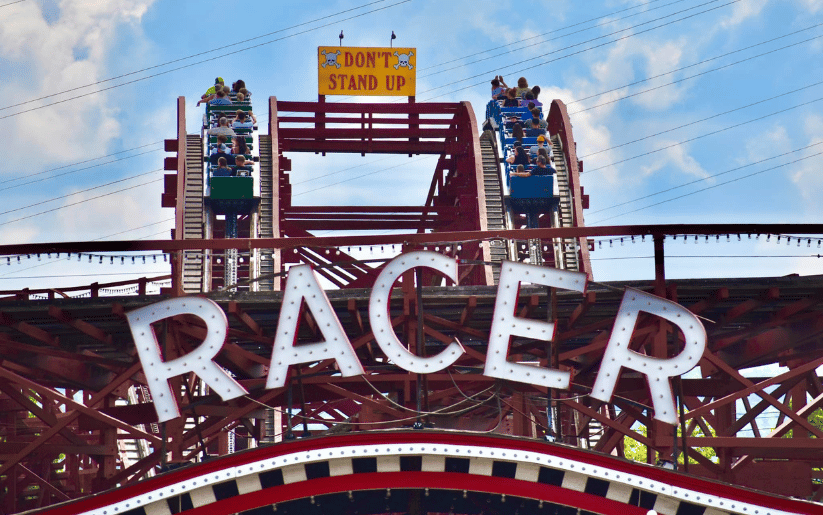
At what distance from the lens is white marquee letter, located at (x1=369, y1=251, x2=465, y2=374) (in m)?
18.9

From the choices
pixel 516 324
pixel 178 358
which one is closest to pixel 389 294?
pixel 516 324

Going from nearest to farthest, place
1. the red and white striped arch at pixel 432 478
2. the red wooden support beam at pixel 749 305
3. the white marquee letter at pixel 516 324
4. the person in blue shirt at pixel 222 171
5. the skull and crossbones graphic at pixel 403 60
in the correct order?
the red and white striped arch at pixel 432 478, the white marquee letter at pixel 516 324, the red wooden support beam at pixel 749 305, the person in blue shirt at pixel 222 171, the skull and crossbones graphic at pixel 403 60

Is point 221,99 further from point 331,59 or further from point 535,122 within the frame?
point 535,122

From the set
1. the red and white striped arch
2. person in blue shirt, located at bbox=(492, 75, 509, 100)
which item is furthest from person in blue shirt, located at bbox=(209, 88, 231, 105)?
the red and white striped arch

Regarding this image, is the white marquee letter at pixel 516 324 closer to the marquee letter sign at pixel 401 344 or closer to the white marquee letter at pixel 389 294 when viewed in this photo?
the marquee letter sign at pixel 401 344

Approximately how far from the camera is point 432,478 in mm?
17000

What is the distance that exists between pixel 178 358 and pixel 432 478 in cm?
442

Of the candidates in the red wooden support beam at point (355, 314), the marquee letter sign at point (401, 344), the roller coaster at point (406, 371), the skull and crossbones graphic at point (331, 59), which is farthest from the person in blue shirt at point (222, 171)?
the marquee letter sign at point (401, 344)

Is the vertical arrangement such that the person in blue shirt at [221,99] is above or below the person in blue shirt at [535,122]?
above

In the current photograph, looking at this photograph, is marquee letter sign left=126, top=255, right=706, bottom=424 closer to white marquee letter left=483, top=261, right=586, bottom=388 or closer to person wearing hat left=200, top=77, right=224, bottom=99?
white marquee letter left=483, top=261, right=586, bottom=388

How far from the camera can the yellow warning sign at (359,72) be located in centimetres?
4356

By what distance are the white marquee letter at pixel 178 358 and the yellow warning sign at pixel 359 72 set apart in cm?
2571

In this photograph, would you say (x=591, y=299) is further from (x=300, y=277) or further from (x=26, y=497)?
(x=26, y=497)

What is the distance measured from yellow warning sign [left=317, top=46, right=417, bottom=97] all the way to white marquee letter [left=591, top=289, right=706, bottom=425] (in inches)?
1025
